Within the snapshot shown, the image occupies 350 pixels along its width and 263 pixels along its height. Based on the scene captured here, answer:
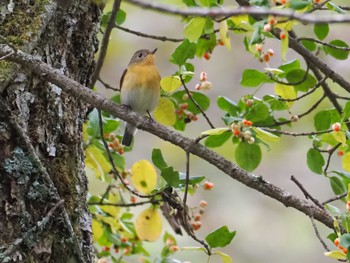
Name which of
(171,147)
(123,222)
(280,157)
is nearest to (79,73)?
(123,222)

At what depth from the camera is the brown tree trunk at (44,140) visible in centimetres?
192

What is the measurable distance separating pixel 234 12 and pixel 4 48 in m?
0.93

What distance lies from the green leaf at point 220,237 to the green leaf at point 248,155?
19.9 inches

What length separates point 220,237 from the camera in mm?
2115

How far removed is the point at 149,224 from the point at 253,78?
0.72 metres

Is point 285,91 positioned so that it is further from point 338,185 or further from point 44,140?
point 44,140

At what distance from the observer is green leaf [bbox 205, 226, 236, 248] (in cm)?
210

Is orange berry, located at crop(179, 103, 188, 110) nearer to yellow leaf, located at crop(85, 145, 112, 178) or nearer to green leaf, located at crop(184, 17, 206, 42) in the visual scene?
yellow leaf, located at crop(85, 145, 112, 178)

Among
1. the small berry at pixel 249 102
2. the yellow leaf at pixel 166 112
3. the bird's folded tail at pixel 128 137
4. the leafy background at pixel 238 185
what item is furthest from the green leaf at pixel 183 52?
the leafy background at pixel 238 185

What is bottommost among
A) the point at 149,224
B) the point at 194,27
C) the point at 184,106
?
the point at 149,224

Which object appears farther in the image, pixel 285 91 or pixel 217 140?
pixel 285 91

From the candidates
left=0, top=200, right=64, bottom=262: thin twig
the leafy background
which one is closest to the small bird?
left=0, top=200, right=64, bottom=262: thin twig

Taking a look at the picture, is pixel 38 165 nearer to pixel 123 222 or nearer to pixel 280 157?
pixel 123 222

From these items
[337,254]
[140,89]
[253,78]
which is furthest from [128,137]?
[337,254]
